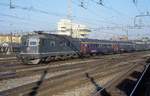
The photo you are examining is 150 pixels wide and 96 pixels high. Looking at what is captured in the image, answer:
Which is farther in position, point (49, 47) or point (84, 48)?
point (84, 48)

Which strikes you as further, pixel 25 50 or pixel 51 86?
pixel 25 50

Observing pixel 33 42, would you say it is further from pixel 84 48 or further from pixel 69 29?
pixel 69 29

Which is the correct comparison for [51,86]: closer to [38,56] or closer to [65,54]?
[38,56]

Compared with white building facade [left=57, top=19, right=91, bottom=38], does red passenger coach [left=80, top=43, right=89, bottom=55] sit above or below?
below

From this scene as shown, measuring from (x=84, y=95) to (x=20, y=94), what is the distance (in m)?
2.66

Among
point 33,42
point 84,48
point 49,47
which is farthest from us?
point 84,48

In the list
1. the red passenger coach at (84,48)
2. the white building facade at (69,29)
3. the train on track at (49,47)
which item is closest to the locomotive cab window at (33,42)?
the train on track at (49,47)

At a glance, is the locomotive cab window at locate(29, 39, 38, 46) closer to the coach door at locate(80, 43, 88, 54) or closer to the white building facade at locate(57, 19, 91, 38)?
the coach door at locate(80, 43, 88, 54)

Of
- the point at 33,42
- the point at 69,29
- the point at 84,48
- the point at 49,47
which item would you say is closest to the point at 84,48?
the point at 84,48

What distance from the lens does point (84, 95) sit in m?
12.8

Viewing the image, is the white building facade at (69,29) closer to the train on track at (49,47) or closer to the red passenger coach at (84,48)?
the red passenger coach at (84,48)

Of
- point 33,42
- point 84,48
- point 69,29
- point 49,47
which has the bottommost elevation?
point 84,48

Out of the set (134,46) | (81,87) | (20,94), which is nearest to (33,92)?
(20,94)

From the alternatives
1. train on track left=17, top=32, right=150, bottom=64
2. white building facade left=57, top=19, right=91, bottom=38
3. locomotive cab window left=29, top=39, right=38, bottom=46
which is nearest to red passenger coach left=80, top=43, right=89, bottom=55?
train on track left=17, top=32, right=150, bottom=64
